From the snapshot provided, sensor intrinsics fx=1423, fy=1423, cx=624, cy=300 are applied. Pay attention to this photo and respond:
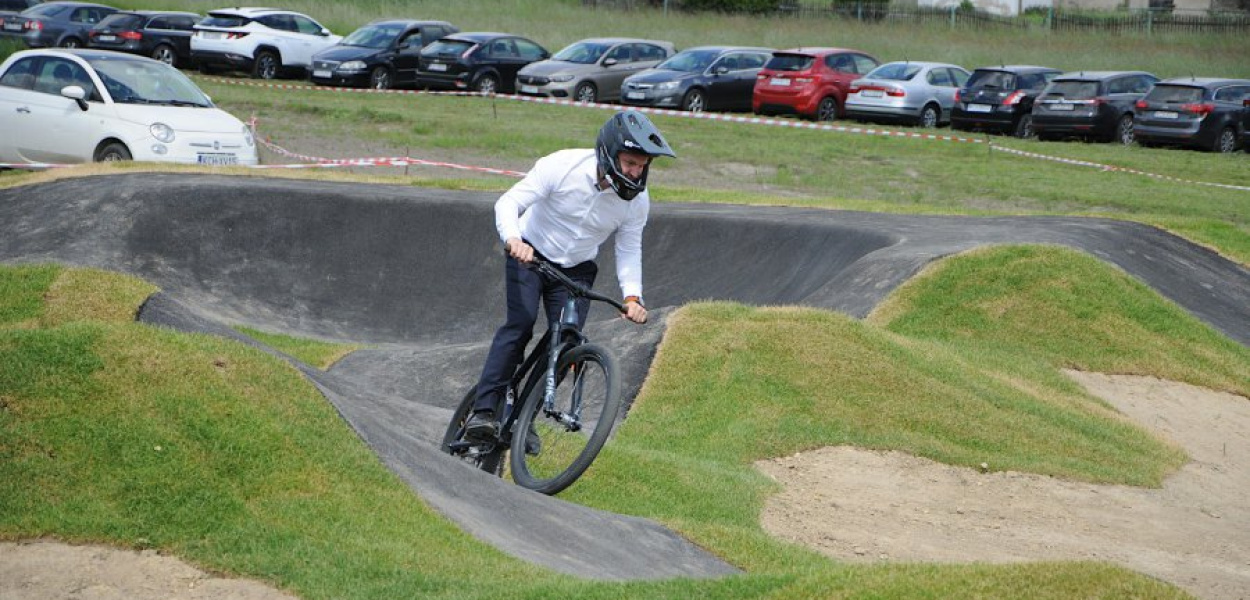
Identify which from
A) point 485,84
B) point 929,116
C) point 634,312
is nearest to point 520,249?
point 634,312

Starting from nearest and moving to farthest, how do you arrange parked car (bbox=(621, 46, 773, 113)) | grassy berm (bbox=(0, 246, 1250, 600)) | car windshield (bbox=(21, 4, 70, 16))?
1. grassy berm (bbox=(0, 246, 1250, 600))
2. parked car (bbox=(621, 46, 773, 113))
3. car windshield (bbox=(21, 4, 70, 16))

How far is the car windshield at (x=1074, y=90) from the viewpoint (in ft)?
96.2

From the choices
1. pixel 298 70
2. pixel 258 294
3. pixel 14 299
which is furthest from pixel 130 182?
pixel 298 70

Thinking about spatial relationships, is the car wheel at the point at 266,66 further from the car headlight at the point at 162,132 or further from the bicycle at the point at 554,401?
the bicycle at the point at 554,401

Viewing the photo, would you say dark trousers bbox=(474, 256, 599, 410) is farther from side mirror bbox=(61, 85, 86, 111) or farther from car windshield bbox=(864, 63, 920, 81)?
car windshield bbox=(864, 63, 920, 81)

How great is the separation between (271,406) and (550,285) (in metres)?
1.90

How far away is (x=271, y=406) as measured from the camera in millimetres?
6141

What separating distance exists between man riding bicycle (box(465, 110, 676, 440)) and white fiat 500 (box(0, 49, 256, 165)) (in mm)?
11881

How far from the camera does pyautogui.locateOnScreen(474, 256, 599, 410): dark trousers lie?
747 centimetres

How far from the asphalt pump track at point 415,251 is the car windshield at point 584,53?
17661 mm

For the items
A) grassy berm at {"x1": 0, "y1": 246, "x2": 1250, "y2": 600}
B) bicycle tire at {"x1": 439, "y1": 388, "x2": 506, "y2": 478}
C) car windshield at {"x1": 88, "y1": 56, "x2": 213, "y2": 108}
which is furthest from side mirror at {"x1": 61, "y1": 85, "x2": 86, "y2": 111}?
bicycle tire at {"x1": 439, "y1": 388, "x2": 506, "y2": 478}

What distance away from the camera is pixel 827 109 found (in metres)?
31.5

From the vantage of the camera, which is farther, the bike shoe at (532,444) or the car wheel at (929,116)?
the car wheel at (929,116)

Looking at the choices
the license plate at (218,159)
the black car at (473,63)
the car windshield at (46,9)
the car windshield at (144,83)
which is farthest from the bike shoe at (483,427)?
the car windshield at (46,9)
